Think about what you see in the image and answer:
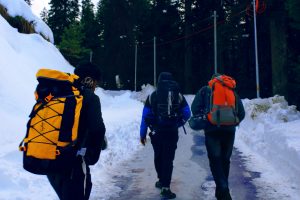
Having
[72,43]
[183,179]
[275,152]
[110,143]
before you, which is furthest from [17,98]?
[72,43]

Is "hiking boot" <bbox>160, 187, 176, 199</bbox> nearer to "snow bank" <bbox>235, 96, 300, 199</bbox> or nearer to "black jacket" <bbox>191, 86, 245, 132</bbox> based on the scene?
"black jacket" <bbox>191, 86, 245, 132</bbox>

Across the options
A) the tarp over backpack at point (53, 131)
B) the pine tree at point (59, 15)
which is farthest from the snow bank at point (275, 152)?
the pine tree at point (59, 15)

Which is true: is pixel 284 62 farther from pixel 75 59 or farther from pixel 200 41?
pixel 75 59

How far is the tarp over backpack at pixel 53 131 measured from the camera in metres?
2.84

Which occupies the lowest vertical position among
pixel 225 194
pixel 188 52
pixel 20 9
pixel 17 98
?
pixel 225 194

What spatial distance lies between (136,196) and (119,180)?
1.16m

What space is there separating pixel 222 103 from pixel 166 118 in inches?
41.1

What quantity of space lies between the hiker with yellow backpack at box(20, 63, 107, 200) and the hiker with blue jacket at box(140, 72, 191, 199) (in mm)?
3134

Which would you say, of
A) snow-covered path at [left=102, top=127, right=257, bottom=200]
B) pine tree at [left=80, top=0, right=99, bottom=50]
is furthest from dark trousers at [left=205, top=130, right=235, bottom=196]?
pine tree at [left=80, top=0, right=99, bottom=50]

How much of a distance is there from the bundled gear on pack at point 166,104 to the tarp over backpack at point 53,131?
3283 mm

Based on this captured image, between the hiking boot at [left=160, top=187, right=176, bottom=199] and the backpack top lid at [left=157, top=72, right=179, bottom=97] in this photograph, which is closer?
the hiking boot at [left=160, top=187, right=176, bottom=199]

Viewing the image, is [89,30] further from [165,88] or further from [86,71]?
[86,71]

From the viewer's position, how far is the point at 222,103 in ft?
18.1

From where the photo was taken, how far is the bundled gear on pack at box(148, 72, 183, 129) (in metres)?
6.18
